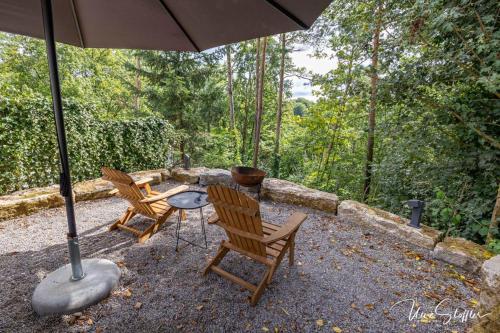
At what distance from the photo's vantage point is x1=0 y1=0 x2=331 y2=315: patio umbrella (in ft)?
4.93

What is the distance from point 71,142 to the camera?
4113 mm

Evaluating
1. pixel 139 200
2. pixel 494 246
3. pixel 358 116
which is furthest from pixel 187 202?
pixel 358 116

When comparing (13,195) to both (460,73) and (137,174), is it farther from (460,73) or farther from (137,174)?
(460,73)

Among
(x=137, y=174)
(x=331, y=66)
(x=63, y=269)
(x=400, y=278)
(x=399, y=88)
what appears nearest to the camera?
(x=63, y=269)

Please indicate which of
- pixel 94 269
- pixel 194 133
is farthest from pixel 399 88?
pixel 194 133

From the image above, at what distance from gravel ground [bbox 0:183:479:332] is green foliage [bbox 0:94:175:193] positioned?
980 millimetres

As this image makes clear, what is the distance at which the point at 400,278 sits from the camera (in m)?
2.33

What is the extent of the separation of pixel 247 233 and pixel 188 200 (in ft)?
3.63

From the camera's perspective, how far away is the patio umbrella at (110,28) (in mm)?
1502

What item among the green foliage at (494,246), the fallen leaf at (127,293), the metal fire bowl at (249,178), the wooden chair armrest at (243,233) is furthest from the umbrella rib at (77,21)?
the green foliage at (494,246)

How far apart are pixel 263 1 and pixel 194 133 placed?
6.34 meters

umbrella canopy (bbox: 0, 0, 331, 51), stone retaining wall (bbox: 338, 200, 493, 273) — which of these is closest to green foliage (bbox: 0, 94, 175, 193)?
umbrella canopy (bbox: 0, 0, 331, 51)

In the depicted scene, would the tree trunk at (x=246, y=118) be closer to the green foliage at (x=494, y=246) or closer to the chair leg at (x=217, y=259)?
the chair leg at (x=217, y=259)

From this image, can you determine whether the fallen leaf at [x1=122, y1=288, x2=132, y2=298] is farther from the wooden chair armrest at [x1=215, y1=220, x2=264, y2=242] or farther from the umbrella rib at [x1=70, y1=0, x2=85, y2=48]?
the umbrella rib at [x1=70, y1=0, x2=85, y2=48]
